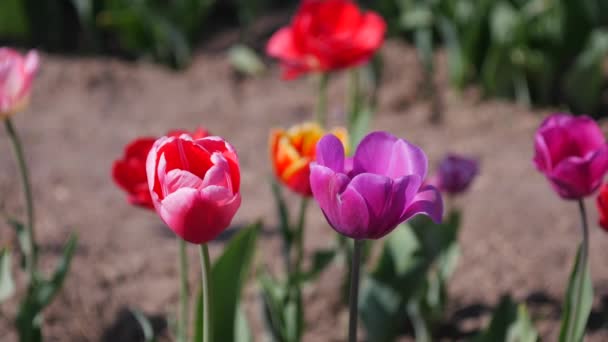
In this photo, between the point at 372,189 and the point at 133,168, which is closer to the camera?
the point at 372,189

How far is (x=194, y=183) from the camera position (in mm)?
953

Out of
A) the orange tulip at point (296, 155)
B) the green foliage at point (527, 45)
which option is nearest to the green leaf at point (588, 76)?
the green foliage at point (527, 45)

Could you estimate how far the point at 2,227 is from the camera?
232 centimetres

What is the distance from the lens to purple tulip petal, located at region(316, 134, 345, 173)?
97cm

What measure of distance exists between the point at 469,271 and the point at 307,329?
1.66 ft

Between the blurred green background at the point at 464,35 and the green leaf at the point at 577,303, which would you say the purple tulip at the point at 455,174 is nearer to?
the green leaf at the point at 577,303

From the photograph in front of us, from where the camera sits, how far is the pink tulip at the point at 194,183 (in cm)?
94

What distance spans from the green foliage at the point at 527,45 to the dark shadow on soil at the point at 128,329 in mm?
1656

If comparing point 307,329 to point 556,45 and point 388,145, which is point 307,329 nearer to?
point 388,145

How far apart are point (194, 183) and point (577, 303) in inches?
27.0

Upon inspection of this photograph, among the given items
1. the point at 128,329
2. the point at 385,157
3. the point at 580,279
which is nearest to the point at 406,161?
the point at 385,157

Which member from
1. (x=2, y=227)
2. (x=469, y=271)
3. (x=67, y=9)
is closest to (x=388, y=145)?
(x=469, y=271)

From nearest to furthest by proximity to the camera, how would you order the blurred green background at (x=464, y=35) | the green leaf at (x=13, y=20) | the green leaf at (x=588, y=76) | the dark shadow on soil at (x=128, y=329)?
1. the dark shadow on soil at (x=128, y=329)
2. the green leaf at (x=588, y=76)
3. the blurred green background at (x=464, y=35)
4. the green leaf at (x=13, y=20)

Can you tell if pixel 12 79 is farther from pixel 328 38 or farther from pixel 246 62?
pixel 246 62
